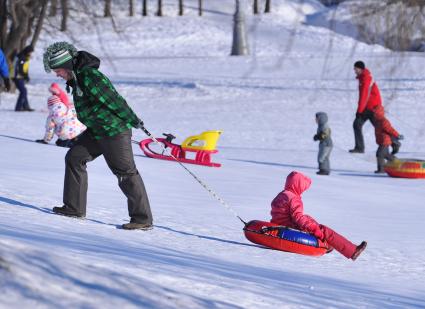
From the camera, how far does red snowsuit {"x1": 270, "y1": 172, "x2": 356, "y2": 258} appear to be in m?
8.16

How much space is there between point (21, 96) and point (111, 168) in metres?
15.1

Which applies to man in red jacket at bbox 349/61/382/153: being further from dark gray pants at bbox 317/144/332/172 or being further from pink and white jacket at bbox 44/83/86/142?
pink and white jacket at bbox 44/83/86/142

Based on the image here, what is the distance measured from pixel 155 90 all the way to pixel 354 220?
58.9 feet

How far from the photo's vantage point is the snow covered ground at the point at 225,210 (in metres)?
5.01

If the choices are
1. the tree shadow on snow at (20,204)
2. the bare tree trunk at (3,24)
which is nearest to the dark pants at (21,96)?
the bare tree trunk at (3,24)

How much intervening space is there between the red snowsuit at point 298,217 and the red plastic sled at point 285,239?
9 centimetres

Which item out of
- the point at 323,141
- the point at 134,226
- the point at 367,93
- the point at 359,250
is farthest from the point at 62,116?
the point at 359,250

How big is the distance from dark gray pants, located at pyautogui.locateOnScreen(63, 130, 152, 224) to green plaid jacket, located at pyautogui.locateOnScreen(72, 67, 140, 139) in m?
0.09

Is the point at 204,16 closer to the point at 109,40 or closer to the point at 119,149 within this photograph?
the point at 109,40

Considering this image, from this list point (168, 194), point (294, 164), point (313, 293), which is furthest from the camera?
point (294, 164)

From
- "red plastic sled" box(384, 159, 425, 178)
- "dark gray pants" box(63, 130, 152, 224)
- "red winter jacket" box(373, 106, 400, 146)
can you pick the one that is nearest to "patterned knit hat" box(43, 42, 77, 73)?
"dark gray pants" box(63, 130, 152, 224)

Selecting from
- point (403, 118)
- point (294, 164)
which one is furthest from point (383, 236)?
point (403, 118)

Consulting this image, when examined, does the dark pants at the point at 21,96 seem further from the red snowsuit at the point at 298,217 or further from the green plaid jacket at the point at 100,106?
the green plaid jacket at the point at 100,106

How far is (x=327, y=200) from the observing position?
12.1 metres
